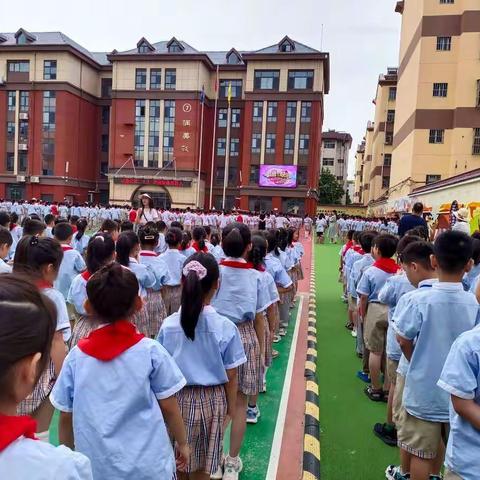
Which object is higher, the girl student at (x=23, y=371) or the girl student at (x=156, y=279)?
the girl student at (x=23, y=371)

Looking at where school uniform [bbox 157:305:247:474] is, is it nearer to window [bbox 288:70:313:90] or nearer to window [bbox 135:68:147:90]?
window [bbox 288:70:313:90]

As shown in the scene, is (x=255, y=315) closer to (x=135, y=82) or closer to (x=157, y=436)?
(x=157, y=436)

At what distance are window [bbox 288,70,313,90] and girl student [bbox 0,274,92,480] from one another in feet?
121

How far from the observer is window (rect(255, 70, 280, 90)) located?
35.5 metres

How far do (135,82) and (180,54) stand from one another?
14.6ft

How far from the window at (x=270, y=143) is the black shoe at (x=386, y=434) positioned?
3363 centimetres

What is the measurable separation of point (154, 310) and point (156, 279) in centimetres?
41

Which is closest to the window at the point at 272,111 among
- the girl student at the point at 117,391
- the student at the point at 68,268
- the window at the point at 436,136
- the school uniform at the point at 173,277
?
the window at the point at 436,136

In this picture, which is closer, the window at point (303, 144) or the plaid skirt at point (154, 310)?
the plaid skirt at point (154, 310)

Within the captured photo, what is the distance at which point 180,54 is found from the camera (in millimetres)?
35625

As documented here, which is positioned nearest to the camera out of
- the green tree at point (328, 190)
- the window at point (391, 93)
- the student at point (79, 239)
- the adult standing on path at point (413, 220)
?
the adult standing on path at point (413, 220)

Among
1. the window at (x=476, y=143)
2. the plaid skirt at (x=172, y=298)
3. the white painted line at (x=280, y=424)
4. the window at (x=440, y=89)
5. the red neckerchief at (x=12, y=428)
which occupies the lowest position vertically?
the white painted line at (x=280, y=424)

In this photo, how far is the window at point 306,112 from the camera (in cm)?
3553

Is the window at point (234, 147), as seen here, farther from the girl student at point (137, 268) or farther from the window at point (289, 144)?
the girl student at point (137, 268)
